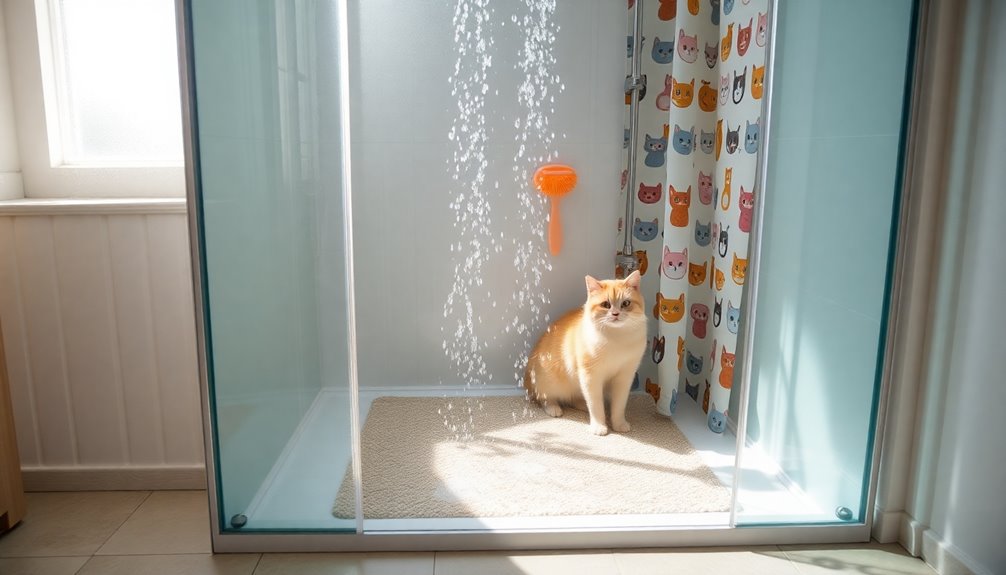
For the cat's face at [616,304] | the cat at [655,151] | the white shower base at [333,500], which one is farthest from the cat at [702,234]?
the white shower base at [333,500]

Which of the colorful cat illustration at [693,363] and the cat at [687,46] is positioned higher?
the cat at [687,46]

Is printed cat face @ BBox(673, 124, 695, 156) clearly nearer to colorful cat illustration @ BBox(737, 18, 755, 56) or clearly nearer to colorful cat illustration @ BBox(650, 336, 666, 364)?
colorful cat illustration @ BBox(737, 18, 755, 56)

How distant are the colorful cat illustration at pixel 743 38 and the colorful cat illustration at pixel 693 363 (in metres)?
1.00

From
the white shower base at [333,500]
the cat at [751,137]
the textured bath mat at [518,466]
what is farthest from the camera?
the cat at [751,137]

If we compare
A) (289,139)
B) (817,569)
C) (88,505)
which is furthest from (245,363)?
(817,569)

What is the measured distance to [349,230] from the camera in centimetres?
154

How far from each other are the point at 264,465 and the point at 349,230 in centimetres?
61

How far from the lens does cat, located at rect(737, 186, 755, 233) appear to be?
195 centimetres

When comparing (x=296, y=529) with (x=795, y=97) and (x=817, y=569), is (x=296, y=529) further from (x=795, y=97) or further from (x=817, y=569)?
(x=795, y=97)

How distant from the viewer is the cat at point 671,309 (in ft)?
7.62

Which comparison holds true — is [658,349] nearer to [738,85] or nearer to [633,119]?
[633,119]

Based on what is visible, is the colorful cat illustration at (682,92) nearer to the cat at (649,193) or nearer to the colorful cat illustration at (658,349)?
the cat at (649,193)

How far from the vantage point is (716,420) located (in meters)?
2.24

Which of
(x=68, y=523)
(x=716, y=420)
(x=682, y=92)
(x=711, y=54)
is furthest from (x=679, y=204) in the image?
(x=68, y=523)
